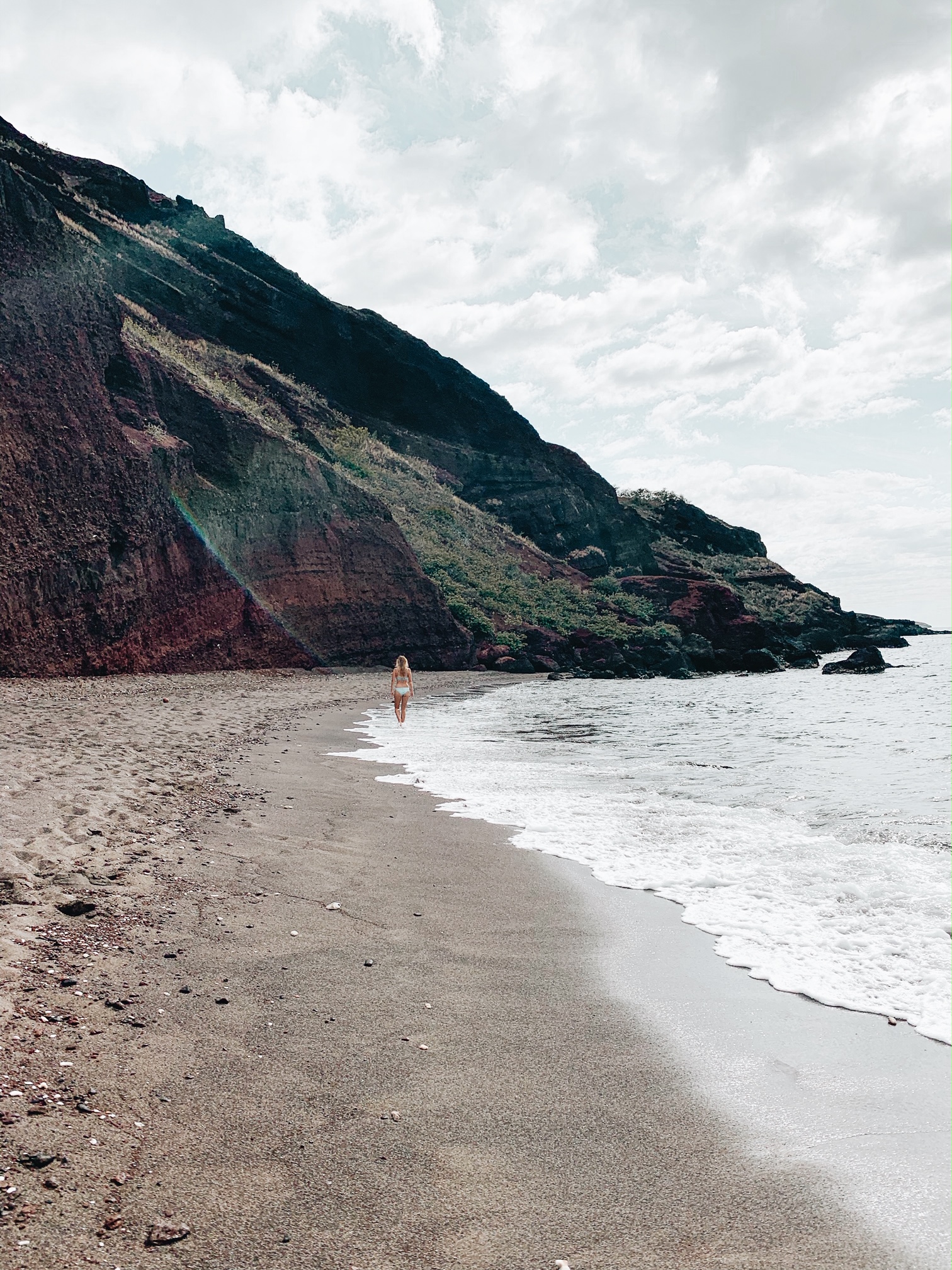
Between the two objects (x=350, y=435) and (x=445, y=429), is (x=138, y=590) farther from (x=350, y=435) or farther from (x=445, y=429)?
(x=445, y=429)

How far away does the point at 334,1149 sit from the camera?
2.44 m

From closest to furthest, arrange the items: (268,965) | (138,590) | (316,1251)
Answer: (316,1251) → (268,965) → (138,590)

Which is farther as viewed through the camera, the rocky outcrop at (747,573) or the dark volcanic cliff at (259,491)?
the rocky outcrop at (747,573)

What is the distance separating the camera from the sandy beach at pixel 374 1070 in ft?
6.89

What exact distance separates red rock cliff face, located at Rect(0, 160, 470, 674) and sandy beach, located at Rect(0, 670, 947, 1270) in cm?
1469

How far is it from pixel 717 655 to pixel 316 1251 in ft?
156

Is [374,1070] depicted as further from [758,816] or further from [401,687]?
[401,687]

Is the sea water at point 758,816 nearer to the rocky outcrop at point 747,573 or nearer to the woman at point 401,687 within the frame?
the woman at point 401,687

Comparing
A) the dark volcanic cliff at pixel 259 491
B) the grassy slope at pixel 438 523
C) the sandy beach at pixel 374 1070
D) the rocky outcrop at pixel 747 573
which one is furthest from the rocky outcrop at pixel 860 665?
the sandy beach at pixel 374 1070

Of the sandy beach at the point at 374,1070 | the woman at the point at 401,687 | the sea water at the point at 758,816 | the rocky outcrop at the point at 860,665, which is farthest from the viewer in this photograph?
the rocky outcrop at the point at 860,665

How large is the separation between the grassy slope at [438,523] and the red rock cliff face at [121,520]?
3947 mm

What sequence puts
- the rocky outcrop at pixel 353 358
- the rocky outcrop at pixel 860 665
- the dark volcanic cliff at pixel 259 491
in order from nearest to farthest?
→ 1. the dark volcanic cliff at pixel 259 491
2. the rocky outcrop at pixel 860 665
3. the rocky outcrop at pixel 353 358

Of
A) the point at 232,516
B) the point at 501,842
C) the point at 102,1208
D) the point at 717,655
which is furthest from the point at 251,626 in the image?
the point at 717,655

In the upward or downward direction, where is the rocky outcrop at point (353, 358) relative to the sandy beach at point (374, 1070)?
upward
